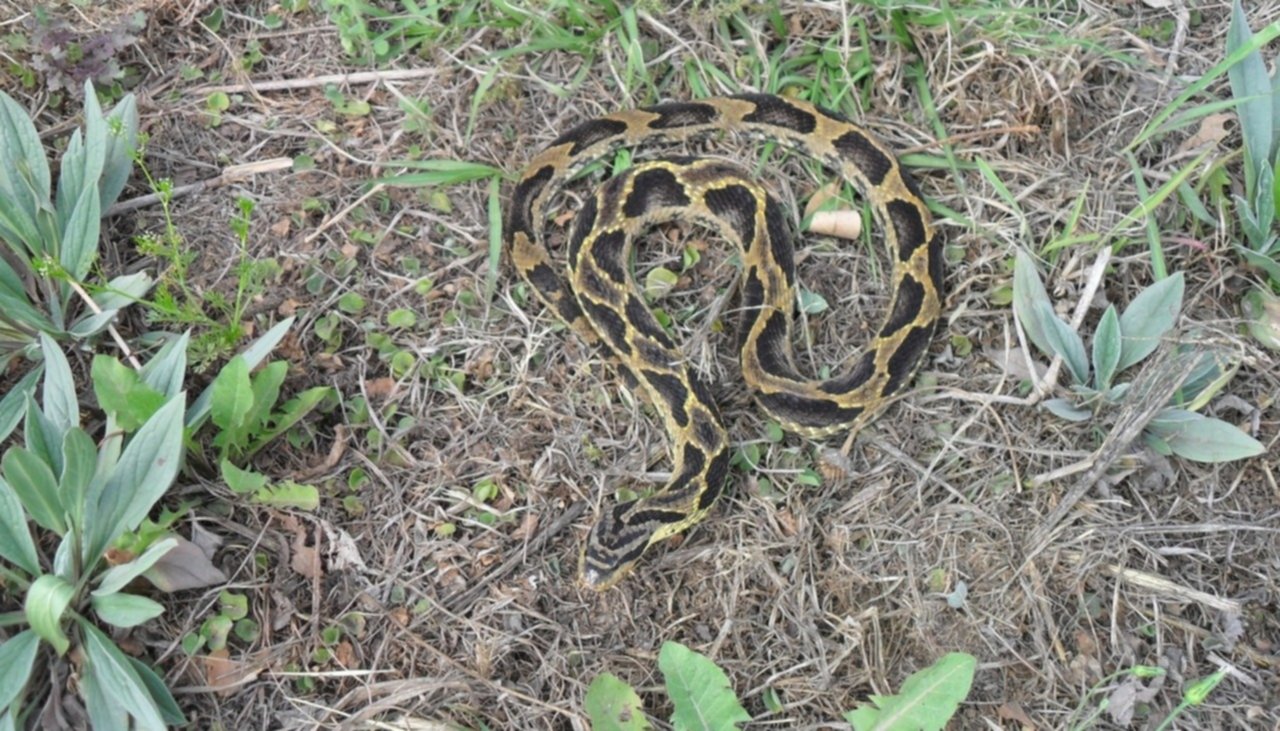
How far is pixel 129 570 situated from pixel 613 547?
164cm

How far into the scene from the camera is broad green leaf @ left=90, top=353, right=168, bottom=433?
139 inches

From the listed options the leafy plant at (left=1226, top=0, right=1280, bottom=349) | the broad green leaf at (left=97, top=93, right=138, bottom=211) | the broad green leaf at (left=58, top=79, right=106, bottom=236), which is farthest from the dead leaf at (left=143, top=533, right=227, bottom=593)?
the leafy plant at (left=1226, top=0, right=1280, bottom=349)

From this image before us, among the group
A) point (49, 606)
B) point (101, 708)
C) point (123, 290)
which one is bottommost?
point (101, 708)

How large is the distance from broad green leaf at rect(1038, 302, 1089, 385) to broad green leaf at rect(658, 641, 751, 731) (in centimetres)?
181

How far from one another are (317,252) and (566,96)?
133cm

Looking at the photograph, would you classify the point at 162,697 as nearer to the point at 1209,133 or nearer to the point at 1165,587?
the point at 1165,587

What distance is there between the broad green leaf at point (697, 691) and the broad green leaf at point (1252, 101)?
2.91 meters

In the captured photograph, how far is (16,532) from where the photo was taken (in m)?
3.35

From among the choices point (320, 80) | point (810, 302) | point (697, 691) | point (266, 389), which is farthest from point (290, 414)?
point (810, 302)

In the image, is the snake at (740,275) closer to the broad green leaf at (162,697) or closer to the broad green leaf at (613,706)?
the broad green leaf at (613,706)

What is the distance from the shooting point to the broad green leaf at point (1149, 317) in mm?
3803

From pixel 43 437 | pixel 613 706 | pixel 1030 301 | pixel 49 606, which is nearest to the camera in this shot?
pixel 49 606

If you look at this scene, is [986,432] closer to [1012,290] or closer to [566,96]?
[1012,290]

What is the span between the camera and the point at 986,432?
390cm
